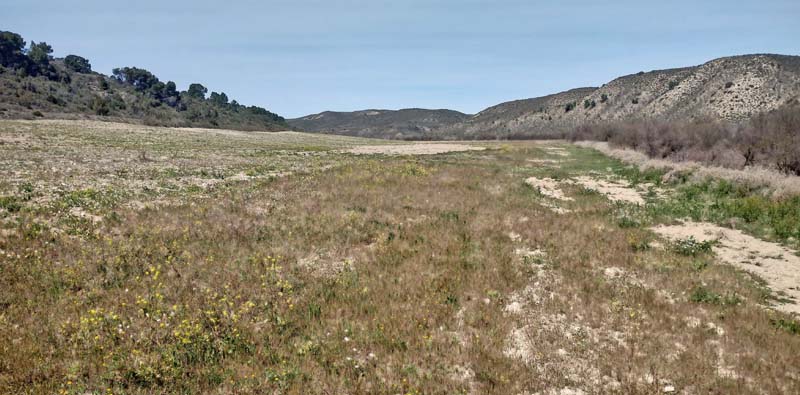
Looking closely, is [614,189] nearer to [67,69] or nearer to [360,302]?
[360,302]

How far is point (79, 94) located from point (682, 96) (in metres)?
172

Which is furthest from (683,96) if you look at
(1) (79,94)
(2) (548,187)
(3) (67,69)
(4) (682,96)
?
(3) (67,69)

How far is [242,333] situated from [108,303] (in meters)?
3.08

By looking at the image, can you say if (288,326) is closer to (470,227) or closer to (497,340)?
(497,340)

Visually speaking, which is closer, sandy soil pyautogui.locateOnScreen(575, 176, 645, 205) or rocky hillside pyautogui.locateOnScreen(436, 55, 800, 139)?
sandy soil pyautogui.locateOnScreen(575, 176, 645, 205)

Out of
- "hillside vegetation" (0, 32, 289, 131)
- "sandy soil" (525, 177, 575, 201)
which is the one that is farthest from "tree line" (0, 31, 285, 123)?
"sandy soil" (525, 177, 575, 201)

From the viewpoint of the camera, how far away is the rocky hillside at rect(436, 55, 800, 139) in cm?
8931

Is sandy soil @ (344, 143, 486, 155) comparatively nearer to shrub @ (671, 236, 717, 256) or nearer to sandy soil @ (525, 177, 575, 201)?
sandy soil @ (525, 177, 575, 201)

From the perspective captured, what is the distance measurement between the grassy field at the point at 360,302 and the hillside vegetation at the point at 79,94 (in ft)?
270

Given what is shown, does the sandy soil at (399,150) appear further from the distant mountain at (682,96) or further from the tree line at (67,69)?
the tree line at (67,69)

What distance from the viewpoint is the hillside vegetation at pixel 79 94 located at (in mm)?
88250

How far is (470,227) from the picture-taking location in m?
16.2

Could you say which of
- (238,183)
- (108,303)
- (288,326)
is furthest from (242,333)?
(238,183)

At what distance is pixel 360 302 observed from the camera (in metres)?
9.33
